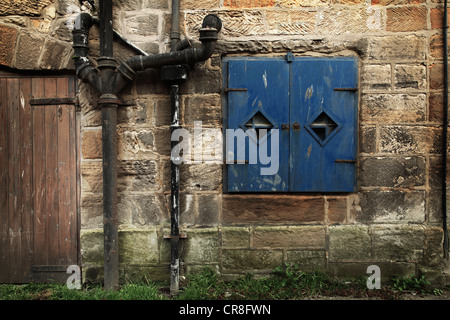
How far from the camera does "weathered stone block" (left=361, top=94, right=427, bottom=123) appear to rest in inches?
119

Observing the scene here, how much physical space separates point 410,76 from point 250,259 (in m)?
2.56

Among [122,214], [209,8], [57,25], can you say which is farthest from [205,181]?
[57,25]

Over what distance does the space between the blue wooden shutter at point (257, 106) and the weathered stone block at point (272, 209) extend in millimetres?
122

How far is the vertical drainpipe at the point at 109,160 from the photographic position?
9.51ft

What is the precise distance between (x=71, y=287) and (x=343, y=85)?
3546mm

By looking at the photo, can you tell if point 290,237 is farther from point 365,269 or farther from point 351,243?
point 365,269

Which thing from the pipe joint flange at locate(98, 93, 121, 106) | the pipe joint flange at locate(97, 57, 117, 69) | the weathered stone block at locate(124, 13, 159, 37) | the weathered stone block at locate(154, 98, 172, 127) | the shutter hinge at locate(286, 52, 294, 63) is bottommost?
the weathered stone block at locate(154, 98, 172, 127)

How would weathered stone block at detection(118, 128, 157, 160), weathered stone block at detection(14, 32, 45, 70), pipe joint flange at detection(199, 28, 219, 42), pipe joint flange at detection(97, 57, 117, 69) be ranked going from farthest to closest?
weathered stone block at detection(118, 128, 157, 160)
weathered stone block at detection(14, 32, 45, 70)
pipe joint flange at detection(97, 57, 117, 69)
pipe joint flange at detection(199, 28, 219, 42)

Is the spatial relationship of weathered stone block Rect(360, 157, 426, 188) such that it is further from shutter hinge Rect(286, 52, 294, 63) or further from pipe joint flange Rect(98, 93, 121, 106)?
pipe joint flange Rect(98, 93, 121, 106)

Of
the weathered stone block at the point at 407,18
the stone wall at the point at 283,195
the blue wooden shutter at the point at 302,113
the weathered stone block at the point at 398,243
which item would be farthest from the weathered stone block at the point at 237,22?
the weathered stone block at the point at 398,243

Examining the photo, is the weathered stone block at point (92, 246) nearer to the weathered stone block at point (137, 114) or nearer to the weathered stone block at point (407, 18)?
the weathered stone block at point (137, 114)

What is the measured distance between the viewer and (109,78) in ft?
9.50

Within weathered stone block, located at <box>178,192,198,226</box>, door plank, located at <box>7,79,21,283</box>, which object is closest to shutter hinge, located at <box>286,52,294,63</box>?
weathered stone block, located at <box>178,192,198,226</box>

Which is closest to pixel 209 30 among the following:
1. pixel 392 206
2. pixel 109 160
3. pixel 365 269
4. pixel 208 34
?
pixel 208 34
